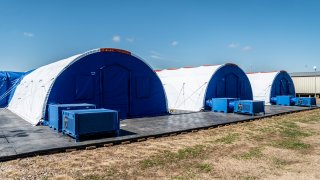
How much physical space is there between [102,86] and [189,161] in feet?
33.1

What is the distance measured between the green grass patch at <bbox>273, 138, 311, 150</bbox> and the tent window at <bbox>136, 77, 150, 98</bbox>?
Result: 983 cm

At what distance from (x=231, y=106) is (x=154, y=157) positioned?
44.1 feet

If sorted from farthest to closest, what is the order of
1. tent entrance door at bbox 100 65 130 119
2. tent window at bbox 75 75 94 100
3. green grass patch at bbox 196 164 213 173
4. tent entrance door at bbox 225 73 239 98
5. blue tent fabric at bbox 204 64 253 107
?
tent entrance door at bbox 225 73 239 98 → blue tent fabric at bbox 204 64 253 107 → tent entrance door at bbox 100 65 130 119 → tent window at bbox 75 75 94 100 → green grass patch at bbox 196 164 213 173

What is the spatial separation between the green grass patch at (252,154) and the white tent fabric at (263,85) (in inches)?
854

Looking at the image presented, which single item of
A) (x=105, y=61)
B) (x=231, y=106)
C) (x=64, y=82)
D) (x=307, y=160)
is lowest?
(x=307, y=160)

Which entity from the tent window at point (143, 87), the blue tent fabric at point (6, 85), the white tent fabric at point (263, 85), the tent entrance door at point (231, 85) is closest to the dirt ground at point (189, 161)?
the tent window at point (143, 87)

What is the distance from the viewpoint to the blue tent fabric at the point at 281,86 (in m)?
31.3

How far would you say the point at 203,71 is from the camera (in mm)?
24812

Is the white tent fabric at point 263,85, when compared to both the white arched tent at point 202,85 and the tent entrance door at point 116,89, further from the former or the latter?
the tent entrance door at point 116,89

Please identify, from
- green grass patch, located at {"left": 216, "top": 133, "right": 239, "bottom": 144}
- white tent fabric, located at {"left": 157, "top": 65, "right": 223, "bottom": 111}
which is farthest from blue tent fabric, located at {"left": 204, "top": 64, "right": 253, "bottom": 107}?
green grass patch, located at {"left": 216, "top": 133, "right": 239, "bottom": 144}

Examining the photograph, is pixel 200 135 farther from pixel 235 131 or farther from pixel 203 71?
pixel 203 71

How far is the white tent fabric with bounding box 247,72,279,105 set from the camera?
30578 mm

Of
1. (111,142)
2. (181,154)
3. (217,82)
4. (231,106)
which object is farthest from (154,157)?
(217,82)

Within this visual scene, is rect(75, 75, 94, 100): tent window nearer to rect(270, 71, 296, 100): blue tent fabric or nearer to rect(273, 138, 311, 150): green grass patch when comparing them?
rect(273, 138, 311, 150): green grass patch
